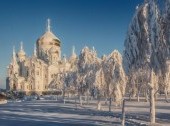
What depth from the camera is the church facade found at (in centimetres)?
14000

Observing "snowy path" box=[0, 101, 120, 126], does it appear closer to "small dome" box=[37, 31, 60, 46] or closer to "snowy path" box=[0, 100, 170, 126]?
"snowy path" box=[0, 100, 170, 126]

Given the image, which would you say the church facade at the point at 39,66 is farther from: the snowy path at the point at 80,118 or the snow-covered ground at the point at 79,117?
the snowy path at the point at 80,118

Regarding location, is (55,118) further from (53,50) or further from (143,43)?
(53,50)

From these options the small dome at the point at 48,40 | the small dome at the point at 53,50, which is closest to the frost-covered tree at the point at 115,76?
the small dome at the point at 53,50

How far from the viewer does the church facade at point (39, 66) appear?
140000mm

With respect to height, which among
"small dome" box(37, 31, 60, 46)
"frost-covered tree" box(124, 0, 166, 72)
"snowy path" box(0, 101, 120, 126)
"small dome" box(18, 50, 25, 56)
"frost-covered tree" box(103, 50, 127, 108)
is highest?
"small dome" box(37, 31, 60, 46)

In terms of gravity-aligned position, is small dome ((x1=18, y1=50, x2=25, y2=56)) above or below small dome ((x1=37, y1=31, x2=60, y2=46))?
below

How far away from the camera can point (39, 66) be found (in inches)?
5586

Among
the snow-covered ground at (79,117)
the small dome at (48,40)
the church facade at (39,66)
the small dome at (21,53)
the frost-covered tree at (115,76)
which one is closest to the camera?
the snow-covered ground at (79,117)

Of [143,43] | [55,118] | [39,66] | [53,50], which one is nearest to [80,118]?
[55,118]

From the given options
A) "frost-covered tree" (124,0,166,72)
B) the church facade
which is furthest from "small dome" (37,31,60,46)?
"frost-covered tree" (124,0,166,72)

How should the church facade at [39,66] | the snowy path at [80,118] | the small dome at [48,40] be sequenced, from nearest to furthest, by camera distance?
the snowy path at [80,118], the church facade at [39,66], the small dome at [48,40]

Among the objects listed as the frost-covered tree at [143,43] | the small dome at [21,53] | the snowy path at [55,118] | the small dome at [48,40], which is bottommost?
the snowy path at [55,118]

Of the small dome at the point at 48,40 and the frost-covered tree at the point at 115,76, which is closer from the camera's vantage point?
the frost-covered tree at the point at 115,76
